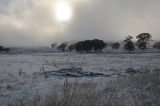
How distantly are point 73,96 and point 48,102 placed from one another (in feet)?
2.63

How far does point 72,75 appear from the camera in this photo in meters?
21.4

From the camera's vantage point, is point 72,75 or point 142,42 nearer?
point 72,75

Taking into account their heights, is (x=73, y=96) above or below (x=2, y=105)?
above

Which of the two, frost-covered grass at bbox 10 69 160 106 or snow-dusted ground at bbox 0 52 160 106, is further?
snow-dusted ground at bbox 0 52 160 106

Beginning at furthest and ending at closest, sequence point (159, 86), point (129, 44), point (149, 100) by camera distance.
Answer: point (129, 44)
point (159, 86)
point (149, 100)

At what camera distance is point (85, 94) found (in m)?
8.75

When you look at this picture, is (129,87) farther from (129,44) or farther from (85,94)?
(129,44)

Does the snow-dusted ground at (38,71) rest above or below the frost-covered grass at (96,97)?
below

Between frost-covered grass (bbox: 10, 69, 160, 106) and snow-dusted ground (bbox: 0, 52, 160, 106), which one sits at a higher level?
frost-covered grass (bbox: 10, 69, 160, 106)

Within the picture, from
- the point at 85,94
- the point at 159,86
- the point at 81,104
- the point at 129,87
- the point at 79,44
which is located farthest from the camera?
the point at 79,44

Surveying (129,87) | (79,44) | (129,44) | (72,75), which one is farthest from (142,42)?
(129,87)

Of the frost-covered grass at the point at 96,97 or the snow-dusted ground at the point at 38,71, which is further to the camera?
the snow-dusted ground at the point at 38,71

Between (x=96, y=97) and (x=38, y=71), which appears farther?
(x=38, y=71)

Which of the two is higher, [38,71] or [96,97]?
[96,97]
